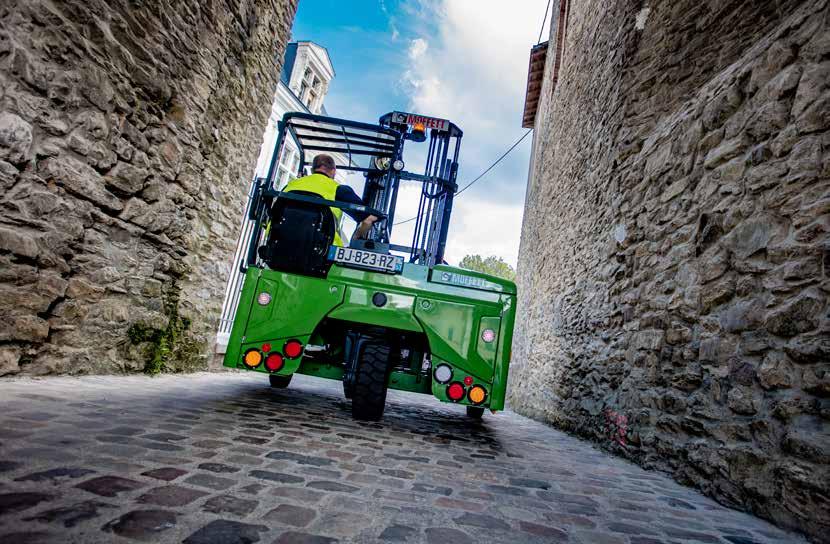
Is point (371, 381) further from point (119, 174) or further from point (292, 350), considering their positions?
point (119, 174)

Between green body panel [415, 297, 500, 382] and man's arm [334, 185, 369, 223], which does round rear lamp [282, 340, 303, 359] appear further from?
man's arm [334, 185, 369, 223]

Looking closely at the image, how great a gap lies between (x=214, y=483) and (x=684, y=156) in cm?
404

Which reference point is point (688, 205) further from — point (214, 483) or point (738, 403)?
point (214, 483)

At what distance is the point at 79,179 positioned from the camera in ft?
10.4

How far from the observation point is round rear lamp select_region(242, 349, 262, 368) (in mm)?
3348

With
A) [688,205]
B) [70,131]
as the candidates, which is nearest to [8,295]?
[70,131]

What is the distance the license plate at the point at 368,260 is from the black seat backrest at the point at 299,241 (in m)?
0.15

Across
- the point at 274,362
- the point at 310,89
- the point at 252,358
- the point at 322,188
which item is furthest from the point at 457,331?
the point at 310,89

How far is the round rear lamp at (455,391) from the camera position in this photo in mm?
3385

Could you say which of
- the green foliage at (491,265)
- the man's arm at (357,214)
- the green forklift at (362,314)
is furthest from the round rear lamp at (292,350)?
the green foliage at (491,265)

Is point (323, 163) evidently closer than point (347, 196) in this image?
No

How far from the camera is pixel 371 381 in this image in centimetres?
342

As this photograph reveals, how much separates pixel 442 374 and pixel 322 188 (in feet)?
6.37

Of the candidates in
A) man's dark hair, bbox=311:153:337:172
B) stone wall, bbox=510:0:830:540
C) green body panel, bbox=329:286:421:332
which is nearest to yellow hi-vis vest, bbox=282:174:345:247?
man's dark hair, bbox=311:153:337:172
